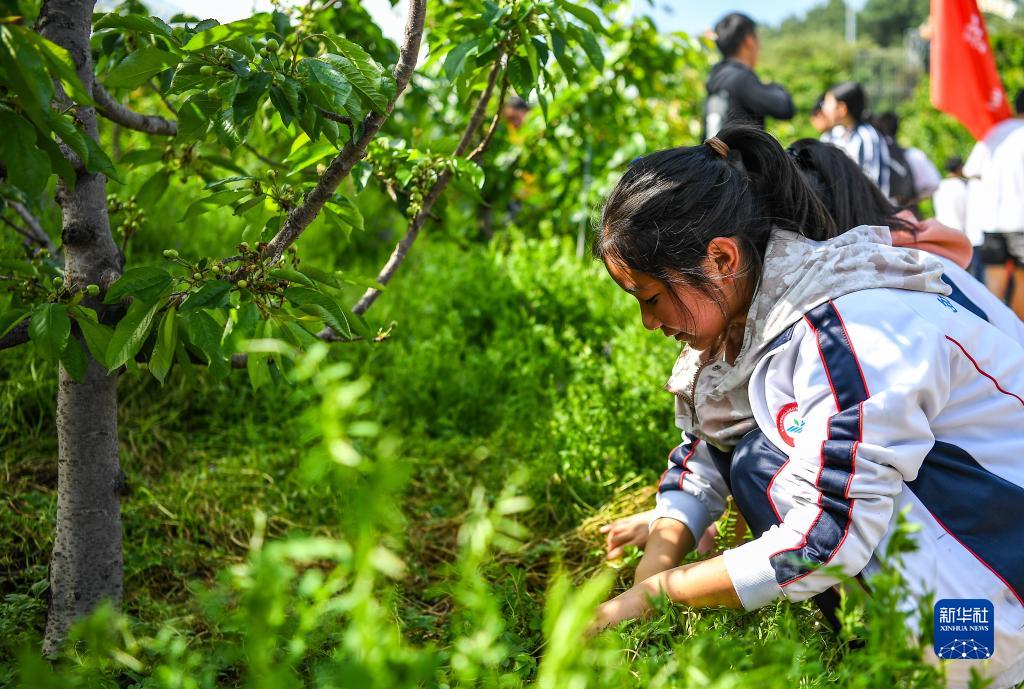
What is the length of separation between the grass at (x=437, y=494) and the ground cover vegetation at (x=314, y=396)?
1 centimetres

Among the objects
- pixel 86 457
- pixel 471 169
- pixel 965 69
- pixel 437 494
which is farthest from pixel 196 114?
pixel 965 69

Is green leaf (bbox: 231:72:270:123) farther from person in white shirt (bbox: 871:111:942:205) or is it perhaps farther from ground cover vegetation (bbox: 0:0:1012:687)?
person in white shirt (bbox: 871:111:942:205)

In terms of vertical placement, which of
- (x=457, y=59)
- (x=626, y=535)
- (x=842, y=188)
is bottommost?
(x=626, y=535)

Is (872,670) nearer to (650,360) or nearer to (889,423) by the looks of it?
(889,423)

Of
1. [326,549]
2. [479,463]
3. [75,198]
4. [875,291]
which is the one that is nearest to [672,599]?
[875,291]

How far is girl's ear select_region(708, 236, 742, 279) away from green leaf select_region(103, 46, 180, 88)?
0.96 meters

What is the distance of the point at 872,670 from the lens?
918 mm

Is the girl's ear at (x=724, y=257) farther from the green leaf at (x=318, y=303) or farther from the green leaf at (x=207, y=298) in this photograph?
the green leaf at (x=207, y=298)

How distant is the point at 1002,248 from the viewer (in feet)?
13.8

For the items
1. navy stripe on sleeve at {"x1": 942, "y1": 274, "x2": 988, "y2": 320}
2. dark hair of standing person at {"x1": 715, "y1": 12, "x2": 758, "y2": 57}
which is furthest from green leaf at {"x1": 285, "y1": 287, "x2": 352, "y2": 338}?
dark hair of standing person at {"x1": 715, "y1": 12, "x2": 758, "y2": 57}

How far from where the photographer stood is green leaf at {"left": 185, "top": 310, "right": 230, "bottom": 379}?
135cm

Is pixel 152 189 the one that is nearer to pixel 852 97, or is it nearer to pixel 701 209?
pixel 701 209

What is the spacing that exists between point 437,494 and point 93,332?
1.30 meters

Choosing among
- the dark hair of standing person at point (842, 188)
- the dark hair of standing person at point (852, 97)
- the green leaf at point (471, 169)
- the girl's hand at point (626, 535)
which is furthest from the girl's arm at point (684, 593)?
the dark hair of standing person at point (852, 97)
